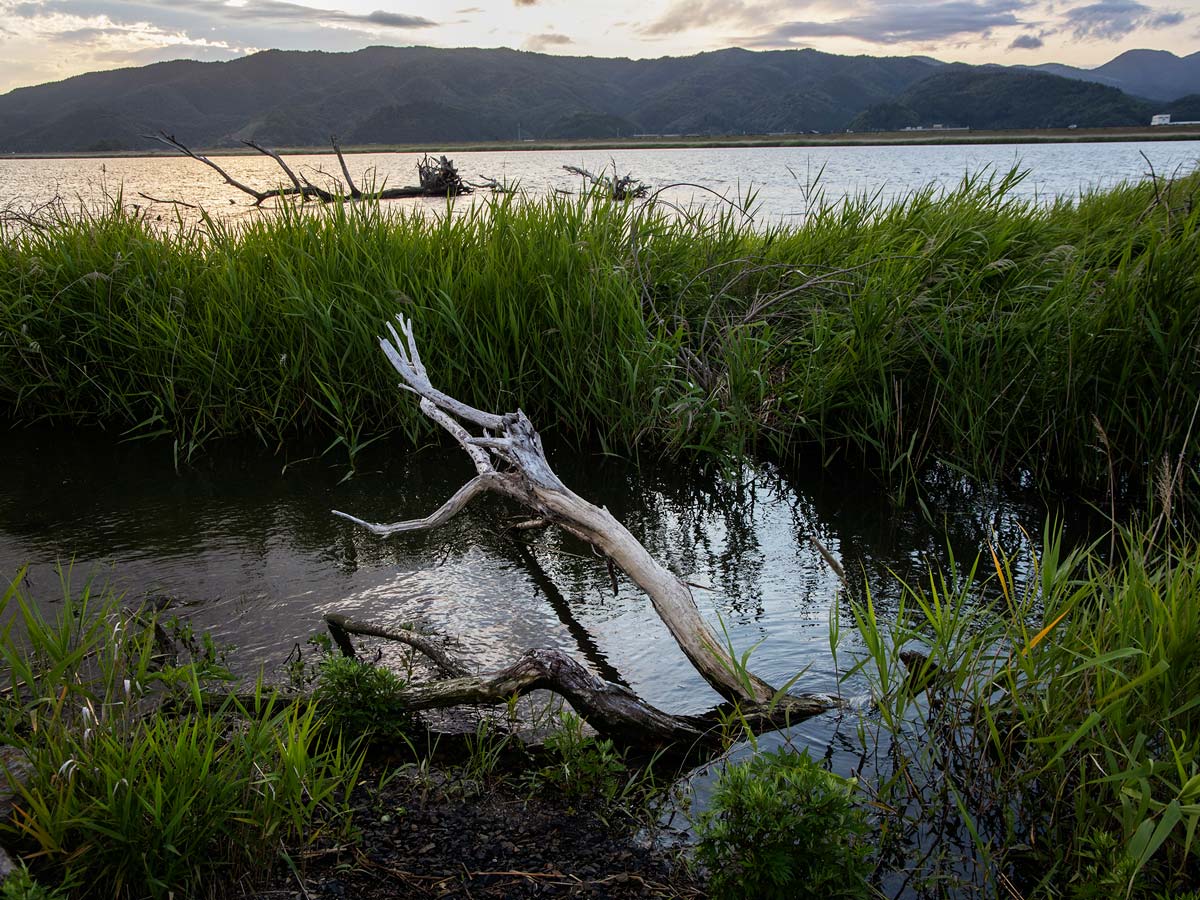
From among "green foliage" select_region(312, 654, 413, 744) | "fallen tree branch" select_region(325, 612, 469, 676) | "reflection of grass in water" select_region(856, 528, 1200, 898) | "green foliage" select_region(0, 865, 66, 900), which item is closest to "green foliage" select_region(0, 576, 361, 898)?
"green foliage" select_region(0, 865, 66, 900)

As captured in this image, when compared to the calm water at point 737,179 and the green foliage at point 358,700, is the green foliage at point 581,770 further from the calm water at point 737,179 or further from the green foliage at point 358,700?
the calm water at point 737,179

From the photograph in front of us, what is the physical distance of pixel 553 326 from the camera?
20.9 ft

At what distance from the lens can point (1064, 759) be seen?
241 cm

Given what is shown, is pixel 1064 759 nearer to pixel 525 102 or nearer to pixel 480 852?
pixel 480 852

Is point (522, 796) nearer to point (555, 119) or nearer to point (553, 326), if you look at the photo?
point (553, 326)

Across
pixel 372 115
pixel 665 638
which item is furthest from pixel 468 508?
pixel 372 115

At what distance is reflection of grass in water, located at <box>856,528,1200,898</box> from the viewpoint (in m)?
2.07

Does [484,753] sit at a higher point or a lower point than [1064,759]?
lower

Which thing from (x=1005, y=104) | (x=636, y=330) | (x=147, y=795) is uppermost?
(x=1005, y=104)

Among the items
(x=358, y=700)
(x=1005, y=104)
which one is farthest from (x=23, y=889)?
(x=1005, y=104)

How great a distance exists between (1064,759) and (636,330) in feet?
13.8

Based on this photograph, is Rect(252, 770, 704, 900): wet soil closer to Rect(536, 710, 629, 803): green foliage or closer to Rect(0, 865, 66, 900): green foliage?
Rect(536, 710, 629, 803): green foliage

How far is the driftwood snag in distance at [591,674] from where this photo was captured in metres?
2.88

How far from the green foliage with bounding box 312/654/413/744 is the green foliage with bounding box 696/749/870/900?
3.99 ft
